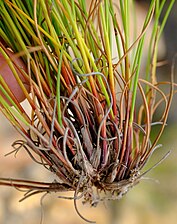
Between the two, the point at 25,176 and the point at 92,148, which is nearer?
the point at 92,148

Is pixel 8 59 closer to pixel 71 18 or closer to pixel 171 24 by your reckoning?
pixel 71 18

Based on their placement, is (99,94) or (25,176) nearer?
(99,94)

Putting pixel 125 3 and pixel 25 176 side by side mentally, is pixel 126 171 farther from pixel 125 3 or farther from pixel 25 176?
pixel 25 176

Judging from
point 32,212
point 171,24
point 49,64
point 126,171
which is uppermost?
point 49,64

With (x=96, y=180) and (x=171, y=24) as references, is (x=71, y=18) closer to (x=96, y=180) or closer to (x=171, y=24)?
(x=96, y=180)

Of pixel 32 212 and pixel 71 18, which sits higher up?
pixel 71 18

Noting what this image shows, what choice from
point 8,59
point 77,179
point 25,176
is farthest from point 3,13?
point 25,176

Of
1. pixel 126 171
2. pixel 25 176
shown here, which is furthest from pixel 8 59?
pixel 25 176

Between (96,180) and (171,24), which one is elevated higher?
(96,180)
